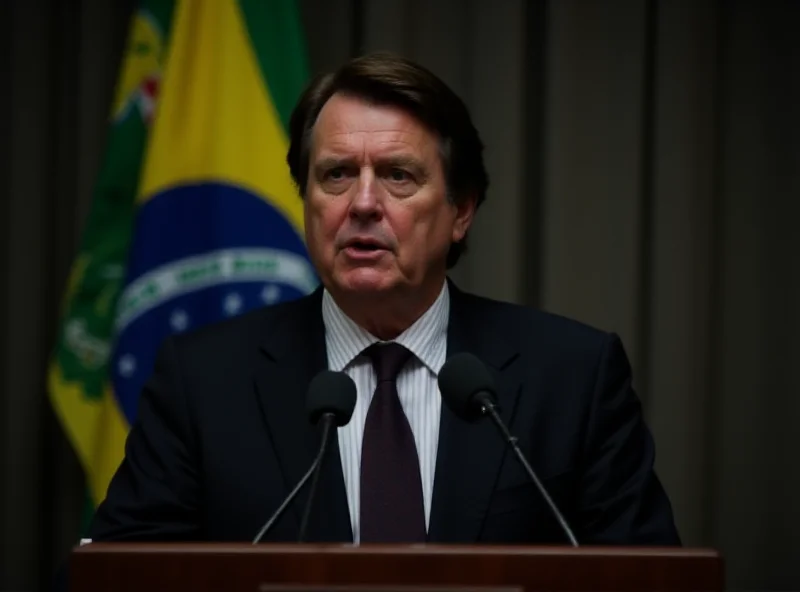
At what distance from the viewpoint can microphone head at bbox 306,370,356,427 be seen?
1634 millimetres

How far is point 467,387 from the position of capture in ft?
5.44

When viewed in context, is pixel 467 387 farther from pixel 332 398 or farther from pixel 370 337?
pixel 370 337

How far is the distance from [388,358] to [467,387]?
1.55 ft

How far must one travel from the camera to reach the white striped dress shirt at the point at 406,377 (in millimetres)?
2010

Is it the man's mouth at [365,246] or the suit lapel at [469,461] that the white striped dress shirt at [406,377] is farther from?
the man's mouth at [365,246]

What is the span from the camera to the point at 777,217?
3.37 metres

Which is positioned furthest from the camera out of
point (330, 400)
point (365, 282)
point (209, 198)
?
point (209, 198)

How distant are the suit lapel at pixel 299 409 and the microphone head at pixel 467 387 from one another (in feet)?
1.20

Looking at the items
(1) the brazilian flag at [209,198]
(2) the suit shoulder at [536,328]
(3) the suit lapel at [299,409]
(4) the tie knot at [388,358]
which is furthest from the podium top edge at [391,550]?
(1) the brazilian flag at [209,198]

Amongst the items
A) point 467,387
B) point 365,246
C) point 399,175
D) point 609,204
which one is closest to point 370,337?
point 365,246

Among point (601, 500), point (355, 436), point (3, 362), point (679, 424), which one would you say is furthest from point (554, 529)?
point (3, 362)

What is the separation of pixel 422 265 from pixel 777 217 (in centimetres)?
163

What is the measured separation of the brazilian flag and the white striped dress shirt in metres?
0.71

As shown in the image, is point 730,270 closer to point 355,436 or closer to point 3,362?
point 355,436
